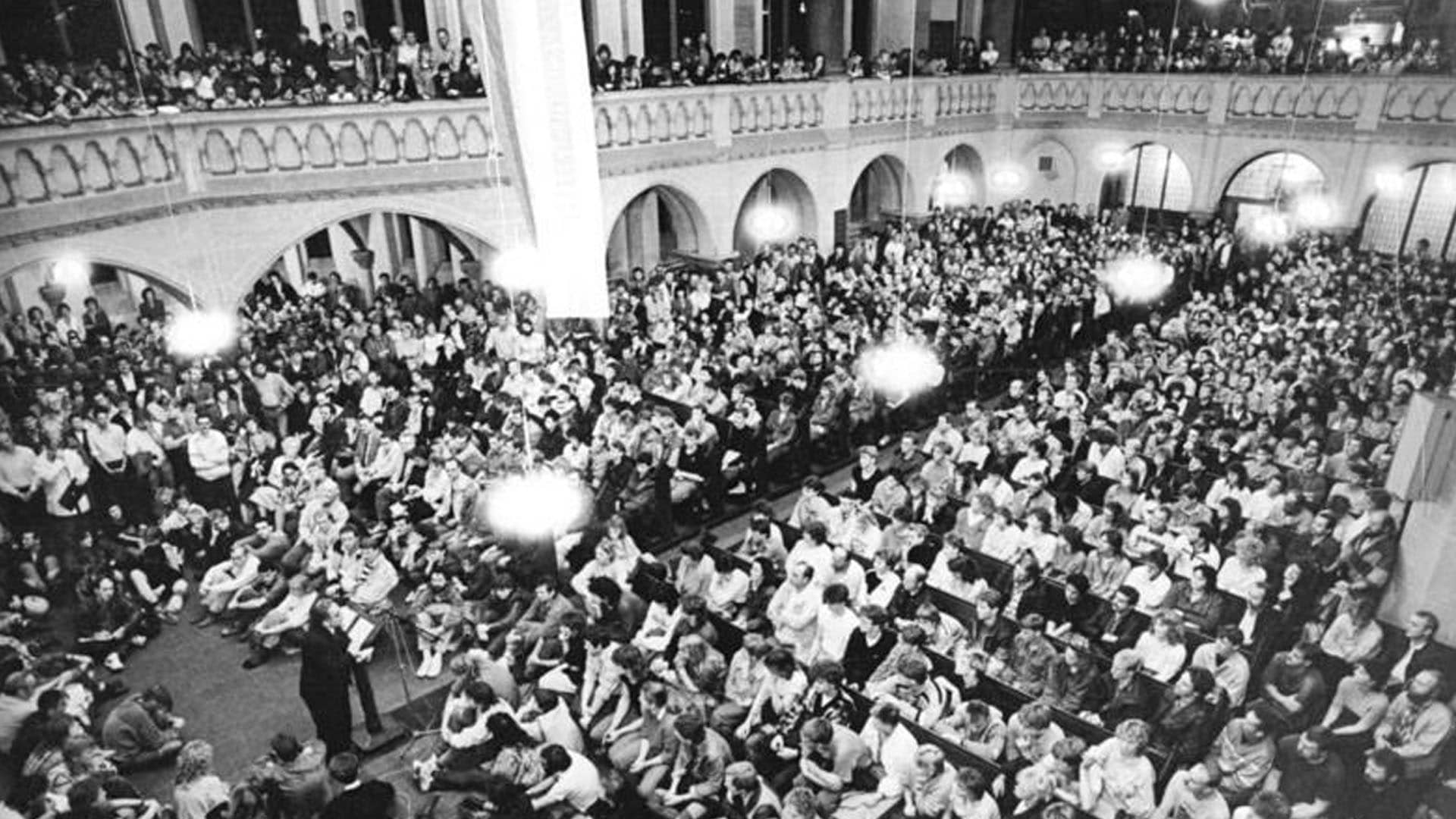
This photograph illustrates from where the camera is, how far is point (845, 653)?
7863 millimetres

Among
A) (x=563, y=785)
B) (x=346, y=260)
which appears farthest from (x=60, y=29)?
(x=563, y=785)

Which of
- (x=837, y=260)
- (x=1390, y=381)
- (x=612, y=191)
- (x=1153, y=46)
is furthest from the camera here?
(x=1153, y=46)

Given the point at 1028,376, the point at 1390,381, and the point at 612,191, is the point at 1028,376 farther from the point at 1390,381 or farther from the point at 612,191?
the point at 612,191

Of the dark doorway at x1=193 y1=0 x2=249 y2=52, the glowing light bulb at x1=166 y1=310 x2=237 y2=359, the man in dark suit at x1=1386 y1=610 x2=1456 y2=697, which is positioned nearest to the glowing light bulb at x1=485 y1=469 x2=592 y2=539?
the glowing light bulb at x1=166 y1=310 x2=237 y2=359

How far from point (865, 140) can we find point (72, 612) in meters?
17.4

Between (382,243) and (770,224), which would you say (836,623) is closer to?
(770,224)

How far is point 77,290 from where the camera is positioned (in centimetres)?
1795

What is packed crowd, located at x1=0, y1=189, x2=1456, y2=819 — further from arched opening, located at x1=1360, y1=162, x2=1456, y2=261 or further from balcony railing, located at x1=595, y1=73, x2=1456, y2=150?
arched opening, located at x1=1360, y1=162, x2=1456, y2=261

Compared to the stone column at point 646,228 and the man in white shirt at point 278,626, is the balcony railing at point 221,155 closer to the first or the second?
the man in white shirt at point 278,626

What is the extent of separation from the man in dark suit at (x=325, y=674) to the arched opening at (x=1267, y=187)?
22.8 m

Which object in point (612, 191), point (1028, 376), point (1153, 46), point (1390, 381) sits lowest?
point (1028, 376)

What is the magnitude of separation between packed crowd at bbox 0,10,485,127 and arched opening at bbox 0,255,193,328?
373cm

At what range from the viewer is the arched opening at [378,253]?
2030 centimetres

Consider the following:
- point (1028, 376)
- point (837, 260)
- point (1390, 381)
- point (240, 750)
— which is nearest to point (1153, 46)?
point (837, 260)
